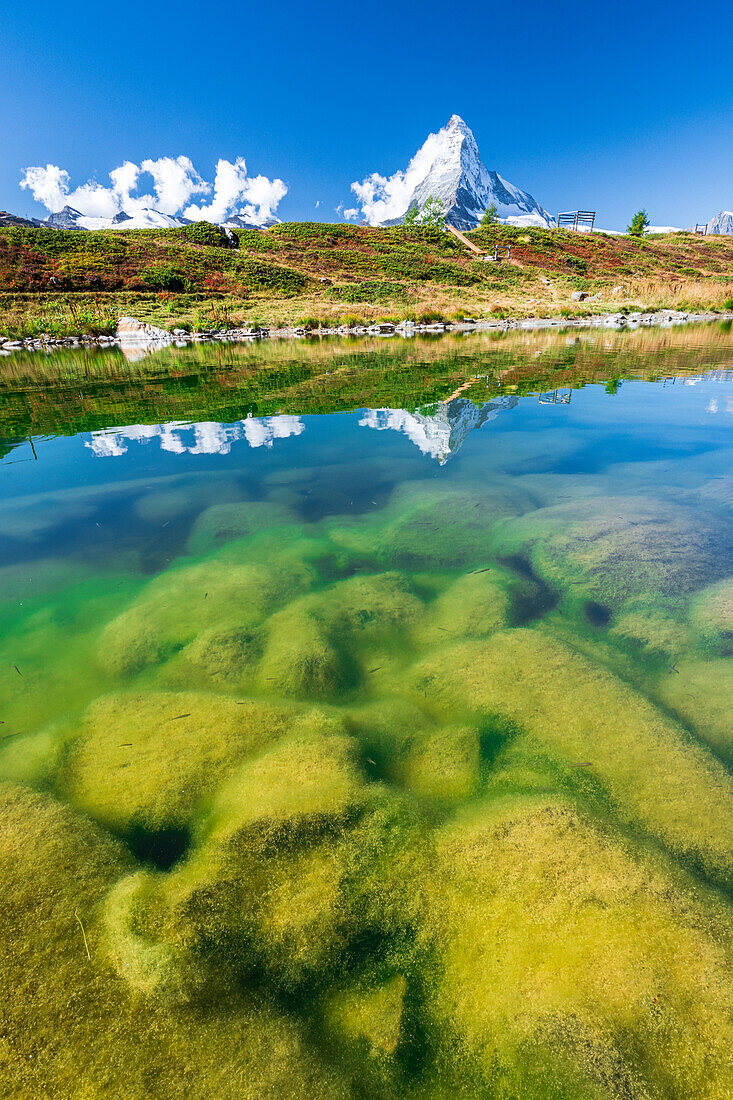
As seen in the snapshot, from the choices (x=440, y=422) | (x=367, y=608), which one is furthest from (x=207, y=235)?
(x=367, y=608)

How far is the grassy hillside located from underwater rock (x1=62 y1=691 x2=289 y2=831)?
28.6 meters

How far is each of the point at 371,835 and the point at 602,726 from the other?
57.1 inches

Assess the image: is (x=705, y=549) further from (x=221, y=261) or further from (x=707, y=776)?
(x=221, y=261)

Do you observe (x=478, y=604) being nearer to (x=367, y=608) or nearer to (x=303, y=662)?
(x=367, y=608)

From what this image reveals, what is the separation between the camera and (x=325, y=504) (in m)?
5.49

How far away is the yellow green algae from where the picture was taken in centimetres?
130

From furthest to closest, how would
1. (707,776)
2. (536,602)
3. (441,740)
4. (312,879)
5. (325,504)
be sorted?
(325,504) < (536,602) < (441,740) < (707,776) < (312,879)

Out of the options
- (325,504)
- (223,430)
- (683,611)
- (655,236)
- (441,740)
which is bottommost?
(441,740)

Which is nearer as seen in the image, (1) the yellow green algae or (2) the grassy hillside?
(1) the yellow green algae

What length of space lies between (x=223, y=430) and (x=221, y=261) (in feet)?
137

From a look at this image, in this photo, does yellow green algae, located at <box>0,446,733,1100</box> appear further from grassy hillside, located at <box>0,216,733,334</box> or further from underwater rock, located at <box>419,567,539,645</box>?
grassy hillside, located at <box>0,216,733,334</box>

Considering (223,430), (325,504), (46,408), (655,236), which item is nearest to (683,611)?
(325,504)

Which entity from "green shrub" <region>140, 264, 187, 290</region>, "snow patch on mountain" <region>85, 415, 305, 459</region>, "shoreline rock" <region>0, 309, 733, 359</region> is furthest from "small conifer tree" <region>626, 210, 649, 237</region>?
"snow patch on mountain" <region>85, 415, 305, 459</region>

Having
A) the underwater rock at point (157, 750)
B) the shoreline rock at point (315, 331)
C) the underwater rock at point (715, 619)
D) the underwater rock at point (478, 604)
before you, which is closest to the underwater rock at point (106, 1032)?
the underwater rock at point (157, 750)
